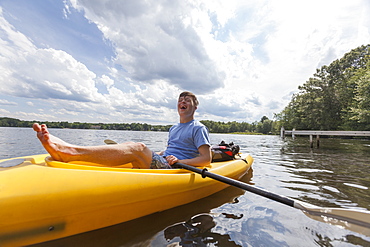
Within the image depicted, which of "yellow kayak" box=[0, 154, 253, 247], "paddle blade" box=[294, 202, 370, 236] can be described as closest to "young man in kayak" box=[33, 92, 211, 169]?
"yellow kayak" box=[0, 154, 253, 247]

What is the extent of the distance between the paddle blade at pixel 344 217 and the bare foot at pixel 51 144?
250 centimetres

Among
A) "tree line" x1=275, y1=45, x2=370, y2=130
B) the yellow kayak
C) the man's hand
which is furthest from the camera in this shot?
"tree line" x1=275, y1=45, x2=370, y2=130

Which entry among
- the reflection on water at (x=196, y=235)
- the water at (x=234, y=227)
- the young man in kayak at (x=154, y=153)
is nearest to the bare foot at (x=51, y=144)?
the young man in kayak at (x=154, y=153)

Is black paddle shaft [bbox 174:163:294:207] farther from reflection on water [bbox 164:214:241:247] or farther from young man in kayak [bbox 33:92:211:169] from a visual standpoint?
reflection on water [bbox 164:214:241:247]

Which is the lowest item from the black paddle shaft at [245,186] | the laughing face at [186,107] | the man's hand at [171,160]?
A: the black paddle shaft at [245,186]

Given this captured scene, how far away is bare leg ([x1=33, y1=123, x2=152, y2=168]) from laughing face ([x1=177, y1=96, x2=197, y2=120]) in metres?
0.93

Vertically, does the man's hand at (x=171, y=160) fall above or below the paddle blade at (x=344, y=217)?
above

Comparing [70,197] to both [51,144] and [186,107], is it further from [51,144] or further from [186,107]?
[186,107]

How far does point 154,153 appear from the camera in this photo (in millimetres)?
2633

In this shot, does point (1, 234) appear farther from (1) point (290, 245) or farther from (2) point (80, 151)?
Result: (1) point (290, 245)

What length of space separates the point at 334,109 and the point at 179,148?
119ft

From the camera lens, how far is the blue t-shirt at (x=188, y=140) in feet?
9.07

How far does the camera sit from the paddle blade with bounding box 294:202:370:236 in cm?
175

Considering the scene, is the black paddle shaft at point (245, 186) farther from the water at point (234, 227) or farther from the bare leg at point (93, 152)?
the bare leg at point (93, 152)
